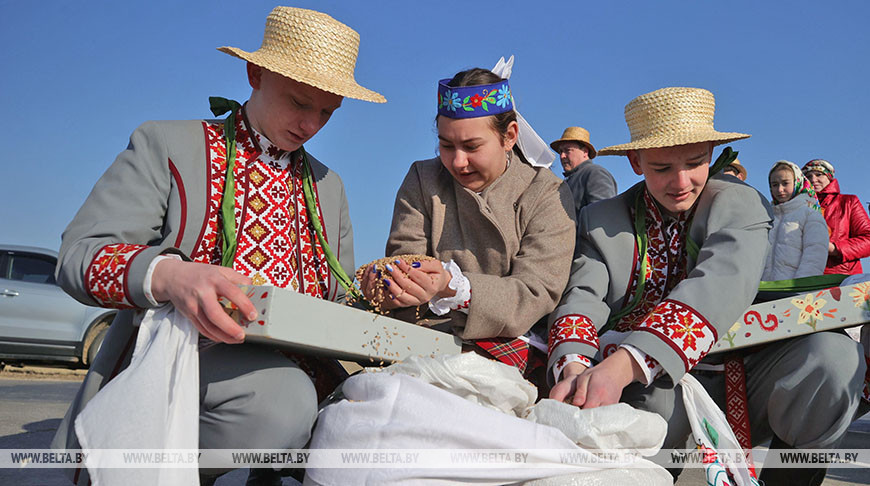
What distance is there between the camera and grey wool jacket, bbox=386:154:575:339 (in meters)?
2.30

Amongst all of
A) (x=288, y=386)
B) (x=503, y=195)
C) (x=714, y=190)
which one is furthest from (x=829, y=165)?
(x=288, y=386)

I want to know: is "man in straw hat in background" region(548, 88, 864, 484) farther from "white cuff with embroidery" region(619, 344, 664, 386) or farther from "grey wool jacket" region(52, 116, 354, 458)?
"grey wool jacket" region(52, 116, 354, 458)

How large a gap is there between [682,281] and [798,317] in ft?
1.37

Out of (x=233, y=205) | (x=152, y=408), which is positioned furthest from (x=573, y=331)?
(x=152, y=408)

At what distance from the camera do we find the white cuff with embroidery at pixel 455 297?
7.29 feet

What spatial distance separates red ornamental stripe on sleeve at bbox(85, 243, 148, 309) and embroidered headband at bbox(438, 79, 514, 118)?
45.4 inches

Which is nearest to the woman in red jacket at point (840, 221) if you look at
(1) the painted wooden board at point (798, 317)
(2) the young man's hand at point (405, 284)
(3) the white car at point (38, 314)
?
(1) the painted wooden board at point (798, 317)

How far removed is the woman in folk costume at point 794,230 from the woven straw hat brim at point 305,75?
145 inches

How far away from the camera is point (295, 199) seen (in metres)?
2.43

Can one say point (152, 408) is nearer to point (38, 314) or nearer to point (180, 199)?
point (180, 199)

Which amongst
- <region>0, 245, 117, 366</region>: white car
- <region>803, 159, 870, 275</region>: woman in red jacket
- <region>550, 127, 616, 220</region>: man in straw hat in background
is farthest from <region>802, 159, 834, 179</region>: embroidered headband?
<region>0, 245, 117, 366</region>: white car

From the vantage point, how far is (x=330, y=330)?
179cm

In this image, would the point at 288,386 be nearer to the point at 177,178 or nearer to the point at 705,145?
the point at 177,178

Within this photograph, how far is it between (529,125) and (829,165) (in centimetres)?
469
